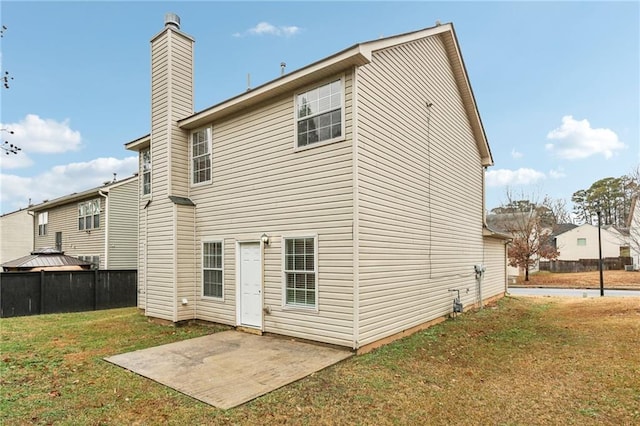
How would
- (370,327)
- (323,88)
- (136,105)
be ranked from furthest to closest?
1. (136,105)
2. (323,88)
3. (370,327)

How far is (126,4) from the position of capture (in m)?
11.1

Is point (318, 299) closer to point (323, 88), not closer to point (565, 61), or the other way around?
point (323, 88)

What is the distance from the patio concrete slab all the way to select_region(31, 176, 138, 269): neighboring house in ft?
41.6

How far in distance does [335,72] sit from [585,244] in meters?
41.1

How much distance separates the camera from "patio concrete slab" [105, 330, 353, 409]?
479 cm

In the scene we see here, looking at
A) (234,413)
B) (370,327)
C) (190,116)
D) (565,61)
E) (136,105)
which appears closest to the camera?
(234,413)

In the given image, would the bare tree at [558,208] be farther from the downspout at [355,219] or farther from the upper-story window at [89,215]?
the upper-story window at [89,215]

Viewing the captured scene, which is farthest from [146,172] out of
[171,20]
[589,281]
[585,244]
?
[585,244]

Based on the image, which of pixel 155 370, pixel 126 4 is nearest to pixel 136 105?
pixel 126 4

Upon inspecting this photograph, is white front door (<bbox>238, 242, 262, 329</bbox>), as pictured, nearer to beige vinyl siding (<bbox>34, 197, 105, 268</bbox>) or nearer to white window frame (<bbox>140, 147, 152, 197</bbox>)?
white window frame (<bbox>140, 147, 152, 197</bbox>)

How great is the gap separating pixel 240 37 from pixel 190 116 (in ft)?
19.0

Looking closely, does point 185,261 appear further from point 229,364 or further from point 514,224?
point 514,224

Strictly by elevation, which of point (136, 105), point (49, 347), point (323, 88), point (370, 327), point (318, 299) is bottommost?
point (49, 347)

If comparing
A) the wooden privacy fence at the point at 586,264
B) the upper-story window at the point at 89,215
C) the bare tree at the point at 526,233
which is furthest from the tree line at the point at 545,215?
the upper-story window at the point at 89,215
